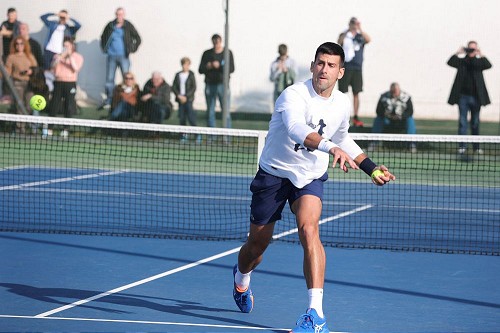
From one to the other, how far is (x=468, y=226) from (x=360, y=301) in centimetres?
485

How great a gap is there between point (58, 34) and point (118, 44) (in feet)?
3.89

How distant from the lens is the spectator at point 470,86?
65.5 feet

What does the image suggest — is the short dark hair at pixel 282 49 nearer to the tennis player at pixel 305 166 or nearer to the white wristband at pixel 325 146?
the tennis player at pixel 305 166

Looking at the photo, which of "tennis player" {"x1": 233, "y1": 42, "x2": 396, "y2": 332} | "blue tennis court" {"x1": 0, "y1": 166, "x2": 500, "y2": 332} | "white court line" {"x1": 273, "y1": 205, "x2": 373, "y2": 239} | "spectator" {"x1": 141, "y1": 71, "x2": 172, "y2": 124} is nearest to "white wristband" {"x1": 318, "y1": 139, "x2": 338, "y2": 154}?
"tennis player" {"x1": 233, "y1": 42, "x2": 396, "y2": 332}

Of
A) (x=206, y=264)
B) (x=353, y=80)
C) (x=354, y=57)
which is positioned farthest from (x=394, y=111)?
(x=206, y=264)

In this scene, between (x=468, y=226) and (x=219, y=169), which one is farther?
(x=219, y=169)

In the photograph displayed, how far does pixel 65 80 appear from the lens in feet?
70.0

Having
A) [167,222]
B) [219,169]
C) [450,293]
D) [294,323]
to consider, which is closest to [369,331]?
[294,323]

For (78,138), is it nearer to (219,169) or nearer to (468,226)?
(219,169)

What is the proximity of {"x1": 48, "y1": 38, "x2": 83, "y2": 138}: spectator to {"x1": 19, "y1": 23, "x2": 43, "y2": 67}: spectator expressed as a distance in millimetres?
302

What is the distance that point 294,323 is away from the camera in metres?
7.85

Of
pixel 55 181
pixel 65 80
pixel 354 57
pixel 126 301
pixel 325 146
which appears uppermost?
pixel 354 57

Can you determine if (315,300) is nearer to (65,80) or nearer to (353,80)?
(353,80)

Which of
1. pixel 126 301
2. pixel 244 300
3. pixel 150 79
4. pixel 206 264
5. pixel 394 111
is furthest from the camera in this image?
pixel 150 79
